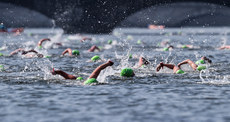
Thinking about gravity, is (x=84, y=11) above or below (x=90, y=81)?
above

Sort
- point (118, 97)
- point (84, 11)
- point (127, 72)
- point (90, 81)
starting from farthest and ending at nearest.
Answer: point (84, 11) → point (127, 72) → point (90, 81) → point (118, 97)

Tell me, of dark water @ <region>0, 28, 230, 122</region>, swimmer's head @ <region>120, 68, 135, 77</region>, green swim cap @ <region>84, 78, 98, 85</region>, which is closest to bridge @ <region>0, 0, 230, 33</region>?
dark water @ <region>0, 28, 230, 122</region>

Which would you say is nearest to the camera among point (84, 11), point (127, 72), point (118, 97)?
point (118, 97)

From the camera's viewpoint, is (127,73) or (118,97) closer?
(118,97)

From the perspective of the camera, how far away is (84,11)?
96562mm

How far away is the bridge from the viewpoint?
96.0 metres

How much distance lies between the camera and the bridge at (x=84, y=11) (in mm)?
96000

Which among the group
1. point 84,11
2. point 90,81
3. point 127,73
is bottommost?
point 90,81

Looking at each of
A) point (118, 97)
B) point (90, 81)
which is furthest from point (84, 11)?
point (118, 97)

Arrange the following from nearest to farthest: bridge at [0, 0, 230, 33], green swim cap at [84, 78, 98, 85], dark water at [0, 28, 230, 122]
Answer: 1. dark water at [0, 28, 230, 122]
2. green swim cap at [84, 78, 98, 85]
3. bridge at [0, 0, 230, 33]

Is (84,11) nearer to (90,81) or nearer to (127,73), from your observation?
(127,73)

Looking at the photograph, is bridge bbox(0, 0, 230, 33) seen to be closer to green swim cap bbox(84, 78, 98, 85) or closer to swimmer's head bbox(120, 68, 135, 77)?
swimmer's head bbox(120, 68, 135, 77)

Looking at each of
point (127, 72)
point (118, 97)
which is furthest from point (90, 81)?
point (118, 97)

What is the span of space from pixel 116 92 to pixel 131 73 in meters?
4.52
